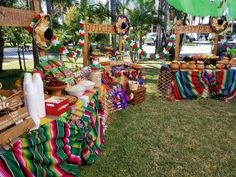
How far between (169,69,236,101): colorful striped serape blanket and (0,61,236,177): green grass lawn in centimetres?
36

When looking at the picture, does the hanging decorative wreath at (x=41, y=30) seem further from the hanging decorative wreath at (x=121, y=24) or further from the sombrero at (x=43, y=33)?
the hanging decorative wreath at (x=121, y=24)

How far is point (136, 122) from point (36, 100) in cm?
220

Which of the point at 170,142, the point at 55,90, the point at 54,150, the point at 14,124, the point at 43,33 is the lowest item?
the point at 170,142

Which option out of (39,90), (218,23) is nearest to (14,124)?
(39,90)

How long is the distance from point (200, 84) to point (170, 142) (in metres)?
2.13

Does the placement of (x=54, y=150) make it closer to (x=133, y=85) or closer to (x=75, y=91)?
(x=75, y=91)

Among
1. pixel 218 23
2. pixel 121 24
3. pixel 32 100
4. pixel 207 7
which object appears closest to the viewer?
pixel 32 100

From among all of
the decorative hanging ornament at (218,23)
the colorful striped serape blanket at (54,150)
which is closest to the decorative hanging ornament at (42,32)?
the colorful striped serape blanket at (54,150)

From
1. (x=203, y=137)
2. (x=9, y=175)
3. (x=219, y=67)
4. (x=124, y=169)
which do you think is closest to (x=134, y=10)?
(x=219, y=67)

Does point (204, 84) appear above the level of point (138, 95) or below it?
above

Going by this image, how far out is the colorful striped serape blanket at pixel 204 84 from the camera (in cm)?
451

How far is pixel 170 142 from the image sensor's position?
2.97 meters

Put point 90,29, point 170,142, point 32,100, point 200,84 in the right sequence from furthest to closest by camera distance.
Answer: point 200,84, point 90,29, point 170,142, point 32,100

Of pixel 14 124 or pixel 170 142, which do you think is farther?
pixel 170 142
